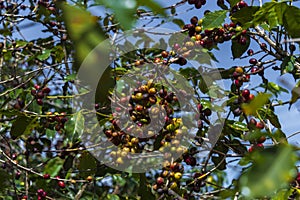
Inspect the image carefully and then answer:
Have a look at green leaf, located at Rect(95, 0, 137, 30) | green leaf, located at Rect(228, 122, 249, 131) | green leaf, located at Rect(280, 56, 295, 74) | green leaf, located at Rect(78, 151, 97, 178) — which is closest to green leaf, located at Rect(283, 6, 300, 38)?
green leaf, located at Rect(280, 56, 295, 74)

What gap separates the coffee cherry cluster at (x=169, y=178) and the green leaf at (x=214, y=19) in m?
0.51

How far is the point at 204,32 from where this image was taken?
1.83 metres

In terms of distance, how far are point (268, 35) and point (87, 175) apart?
99 cm

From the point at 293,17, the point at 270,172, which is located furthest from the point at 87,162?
the point at 270,172

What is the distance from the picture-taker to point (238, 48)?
1.85 meters

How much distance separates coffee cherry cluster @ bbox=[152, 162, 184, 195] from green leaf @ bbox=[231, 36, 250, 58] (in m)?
0.51

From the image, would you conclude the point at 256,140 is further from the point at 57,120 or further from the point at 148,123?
the point at 57,120

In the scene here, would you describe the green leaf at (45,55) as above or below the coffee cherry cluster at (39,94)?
above

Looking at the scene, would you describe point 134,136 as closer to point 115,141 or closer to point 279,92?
point 115,141

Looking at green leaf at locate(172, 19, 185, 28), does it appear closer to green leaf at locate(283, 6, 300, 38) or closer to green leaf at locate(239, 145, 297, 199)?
green leaf at locate(283, 6, 300, 38)

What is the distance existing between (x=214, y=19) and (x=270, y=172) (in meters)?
1.26

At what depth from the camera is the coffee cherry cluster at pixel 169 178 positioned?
162 centimetres

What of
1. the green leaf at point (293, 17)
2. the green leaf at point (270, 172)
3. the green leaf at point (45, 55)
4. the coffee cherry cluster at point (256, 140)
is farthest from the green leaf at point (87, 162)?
the green leaf at point (270, 172)

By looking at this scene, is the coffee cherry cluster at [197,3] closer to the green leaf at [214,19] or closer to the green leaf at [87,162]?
the green leaf at [214,19]
